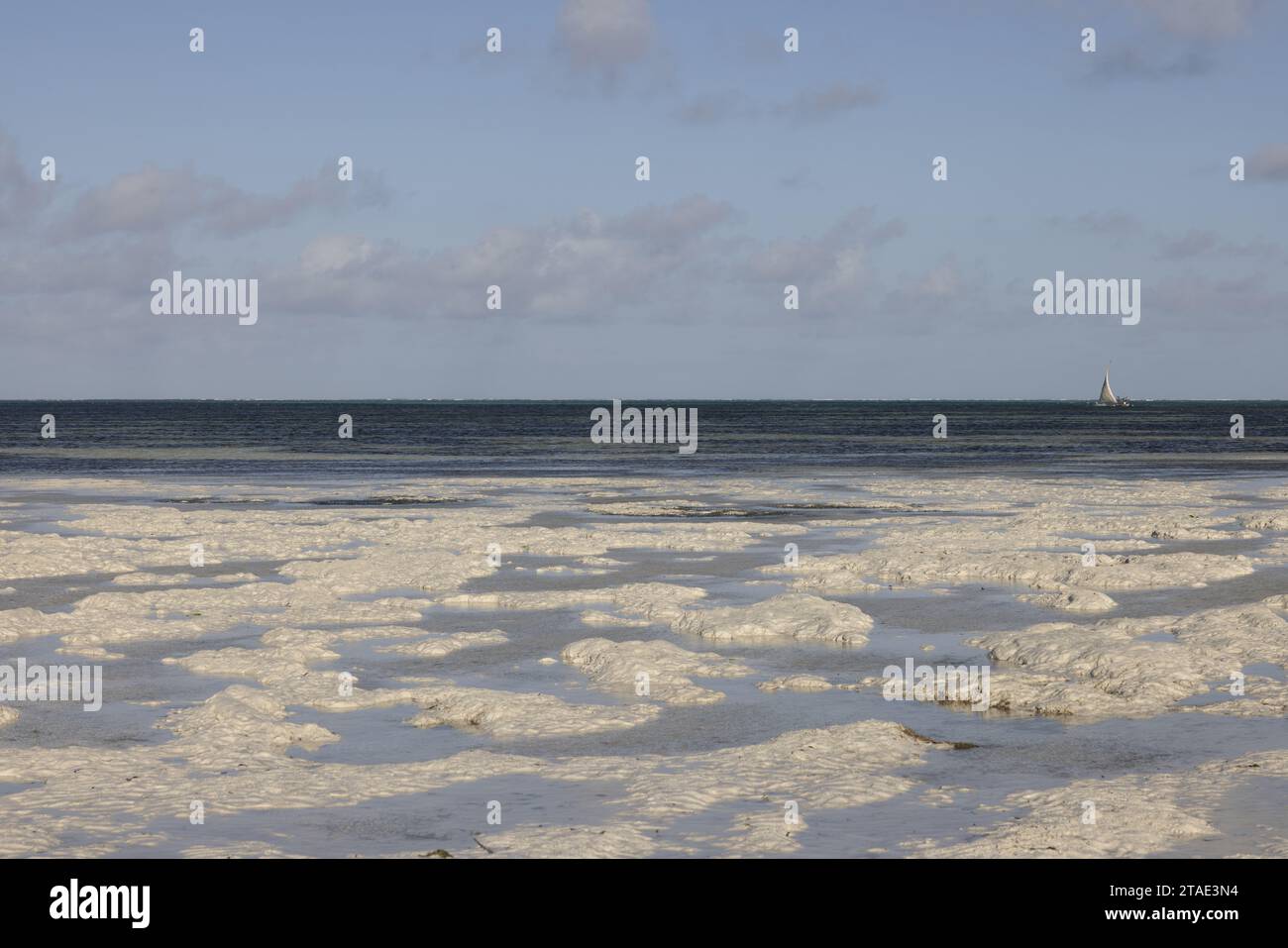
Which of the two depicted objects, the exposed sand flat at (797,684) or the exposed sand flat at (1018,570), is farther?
the exposed sand flat at (1018,570)

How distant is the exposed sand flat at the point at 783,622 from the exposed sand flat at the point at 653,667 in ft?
4.87

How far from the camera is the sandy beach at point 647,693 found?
12195mm

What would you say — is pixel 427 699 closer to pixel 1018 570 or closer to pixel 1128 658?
pixel 1128 658

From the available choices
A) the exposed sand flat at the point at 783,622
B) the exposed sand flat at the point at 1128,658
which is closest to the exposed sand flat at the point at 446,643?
the exposed sand flat at the point at 783,622

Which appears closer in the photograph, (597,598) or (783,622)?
(783,622)

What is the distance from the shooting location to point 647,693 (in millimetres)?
17828

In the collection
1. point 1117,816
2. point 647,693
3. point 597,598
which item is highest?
point 597,598

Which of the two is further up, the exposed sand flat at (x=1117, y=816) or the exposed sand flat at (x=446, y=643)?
the exposed sand flat at (x=446, y=643)

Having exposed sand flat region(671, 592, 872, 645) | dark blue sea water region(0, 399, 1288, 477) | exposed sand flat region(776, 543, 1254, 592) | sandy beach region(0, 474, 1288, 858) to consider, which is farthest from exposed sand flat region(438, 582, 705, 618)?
dark blue sea water region(0, 399, 1288, 477)

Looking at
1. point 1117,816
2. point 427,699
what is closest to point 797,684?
point 427,699

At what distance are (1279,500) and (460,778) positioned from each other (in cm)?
4216

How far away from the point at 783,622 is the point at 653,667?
3.88 meters

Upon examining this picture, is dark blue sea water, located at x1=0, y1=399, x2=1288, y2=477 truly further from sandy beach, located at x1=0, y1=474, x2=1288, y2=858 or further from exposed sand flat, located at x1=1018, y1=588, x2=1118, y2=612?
exposed sand flat, located at x1=1018, y1=588, x2=1118, y2=612

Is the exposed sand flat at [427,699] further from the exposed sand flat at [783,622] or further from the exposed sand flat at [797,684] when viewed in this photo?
the exposed sand flat at [783,622]
